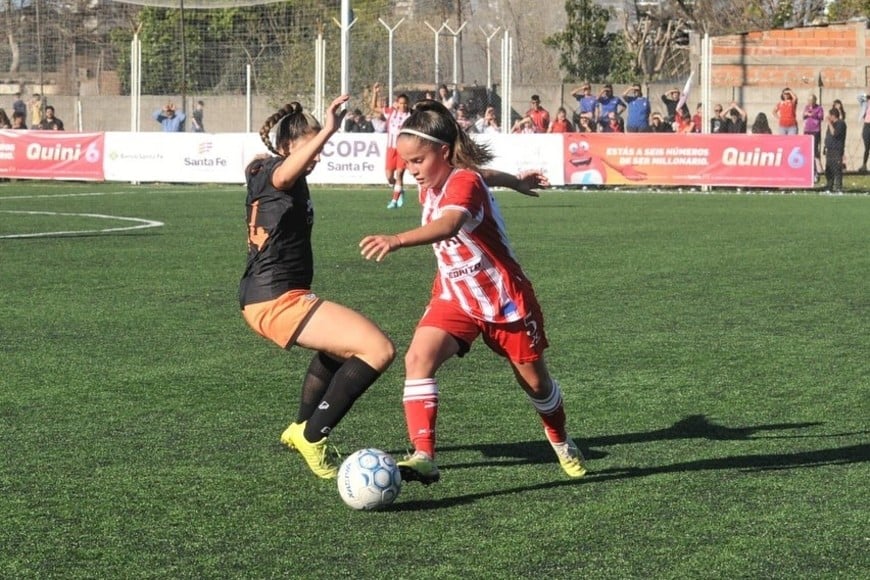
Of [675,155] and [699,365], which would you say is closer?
[699,365]

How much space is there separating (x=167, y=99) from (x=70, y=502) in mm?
29540

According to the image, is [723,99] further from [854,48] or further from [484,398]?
[484,398]

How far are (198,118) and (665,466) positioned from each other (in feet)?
91.8

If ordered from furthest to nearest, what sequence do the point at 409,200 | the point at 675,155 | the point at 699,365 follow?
the point at 675,155
the point at 409,200
the point at 699,365

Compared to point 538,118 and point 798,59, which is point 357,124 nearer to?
point 538,118

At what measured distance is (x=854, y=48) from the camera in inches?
1427

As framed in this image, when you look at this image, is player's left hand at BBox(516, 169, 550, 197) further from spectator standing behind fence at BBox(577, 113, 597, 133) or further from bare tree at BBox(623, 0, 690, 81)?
bare tree at BBox(623, 0, 690, 81)

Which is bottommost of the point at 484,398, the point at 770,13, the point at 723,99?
the point at 484,398

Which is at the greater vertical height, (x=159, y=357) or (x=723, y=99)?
(x=723, y=99)

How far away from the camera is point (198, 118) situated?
32.9m

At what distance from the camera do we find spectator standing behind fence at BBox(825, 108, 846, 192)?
87.4 feet

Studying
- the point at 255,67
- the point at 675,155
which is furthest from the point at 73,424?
the point at 255,67

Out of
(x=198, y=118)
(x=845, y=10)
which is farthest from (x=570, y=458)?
(x=845, y=10)

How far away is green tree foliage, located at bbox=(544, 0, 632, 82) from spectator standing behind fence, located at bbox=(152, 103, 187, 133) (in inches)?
418
